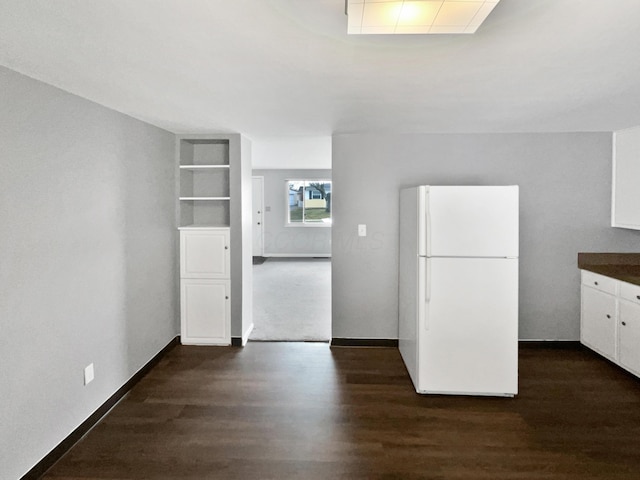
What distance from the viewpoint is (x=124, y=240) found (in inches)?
129

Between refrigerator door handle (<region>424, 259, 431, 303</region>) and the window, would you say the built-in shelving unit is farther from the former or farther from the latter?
the window

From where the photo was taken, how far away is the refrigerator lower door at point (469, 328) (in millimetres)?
3145

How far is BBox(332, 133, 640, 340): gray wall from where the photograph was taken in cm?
411

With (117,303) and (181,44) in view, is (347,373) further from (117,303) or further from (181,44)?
(181,44)

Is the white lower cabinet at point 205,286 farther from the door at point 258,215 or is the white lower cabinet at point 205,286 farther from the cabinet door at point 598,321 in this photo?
the door at point 258,215

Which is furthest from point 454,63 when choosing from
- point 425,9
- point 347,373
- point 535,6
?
point 347,373

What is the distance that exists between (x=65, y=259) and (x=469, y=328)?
111 inches

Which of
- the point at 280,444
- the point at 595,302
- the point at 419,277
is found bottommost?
the point at 280,444

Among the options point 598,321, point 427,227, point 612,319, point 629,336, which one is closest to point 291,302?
point 427,227

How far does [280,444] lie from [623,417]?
238 cm

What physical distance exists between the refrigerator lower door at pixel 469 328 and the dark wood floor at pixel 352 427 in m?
0.15

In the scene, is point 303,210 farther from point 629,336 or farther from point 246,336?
point 629,336

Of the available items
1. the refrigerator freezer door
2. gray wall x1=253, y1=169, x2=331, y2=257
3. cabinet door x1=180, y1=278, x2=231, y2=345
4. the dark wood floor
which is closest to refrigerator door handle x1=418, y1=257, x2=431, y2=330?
the refrigerator freezer door

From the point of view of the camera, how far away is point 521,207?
4.11 metres
